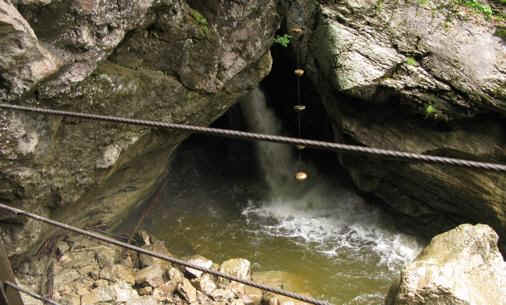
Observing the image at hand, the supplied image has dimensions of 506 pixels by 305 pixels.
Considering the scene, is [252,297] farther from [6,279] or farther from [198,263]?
[6,279]

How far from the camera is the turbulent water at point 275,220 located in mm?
5977

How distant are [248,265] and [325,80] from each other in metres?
3.09

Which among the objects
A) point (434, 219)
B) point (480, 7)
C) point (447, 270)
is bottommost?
point (434, 219)

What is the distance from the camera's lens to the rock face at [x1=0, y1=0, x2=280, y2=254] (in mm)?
3139

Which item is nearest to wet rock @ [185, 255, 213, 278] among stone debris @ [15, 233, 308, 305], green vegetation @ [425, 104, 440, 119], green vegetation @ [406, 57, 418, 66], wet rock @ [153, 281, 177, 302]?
stone debris @ [15, 233, 308, 305]

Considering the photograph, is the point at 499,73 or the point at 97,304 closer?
the point at 97,304

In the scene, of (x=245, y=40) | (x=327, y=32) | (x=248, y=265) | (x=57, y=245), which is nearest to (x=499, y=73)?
(x=327, y=32)

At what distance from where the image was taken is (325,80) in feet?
19.5

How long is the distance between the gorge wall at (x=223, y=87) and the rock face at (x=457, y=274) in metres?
1.61

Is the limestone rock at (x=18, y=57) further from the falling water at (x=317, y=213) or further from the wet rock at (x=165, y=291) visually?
the falling water at (x=317, y=213)

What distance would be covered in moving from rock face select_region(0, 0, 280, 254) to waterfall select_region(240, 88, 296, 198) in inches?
111

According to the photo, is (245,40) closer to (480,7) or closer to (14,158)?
(14,158)

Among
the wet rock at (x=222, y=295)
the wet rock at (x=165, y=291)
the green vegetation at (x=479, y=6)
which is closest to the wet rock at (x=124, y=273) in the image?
the wet rock at (x=165, y=291)

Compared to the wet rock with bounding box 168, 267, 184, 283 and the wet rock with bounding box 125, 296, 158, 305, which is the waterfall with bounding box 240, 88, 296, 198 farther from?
the wet rock with bounding box 125, 296, 158, 305
